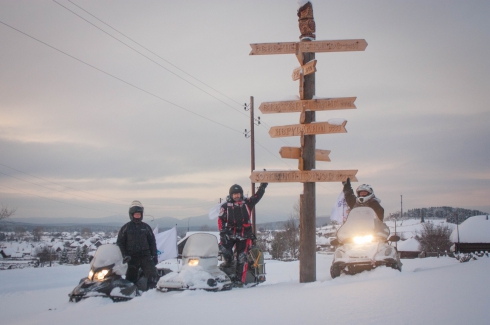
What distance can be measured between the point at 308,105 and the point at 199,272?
3685mm

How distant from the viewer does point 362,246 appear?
689 centimetres

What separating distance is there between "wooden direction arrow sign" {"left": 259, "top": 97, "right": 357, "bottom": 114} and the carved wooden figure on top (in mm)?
1346

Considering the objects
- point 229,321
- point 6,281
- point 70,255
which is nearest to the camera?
point 229,321

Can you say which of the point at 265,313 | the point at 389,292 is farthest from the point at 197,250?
the point at 389,292

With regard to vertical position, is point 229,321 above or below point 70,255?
above

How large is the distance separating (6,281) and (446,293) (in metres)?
16.5

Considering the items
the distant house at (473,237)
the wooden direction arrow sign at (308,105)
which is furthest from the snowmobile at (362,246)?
the distant house at (473,237)

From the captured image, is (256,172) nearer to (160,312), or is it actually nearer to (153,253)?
(153,253)

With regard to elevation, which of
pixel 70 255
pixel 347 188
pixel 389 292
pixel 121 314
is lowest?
pixel 70 255

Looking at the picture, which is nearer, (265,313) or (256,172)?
(265,313)

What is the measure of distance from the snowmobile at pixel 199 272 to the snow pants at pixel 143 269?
1119 millimetres

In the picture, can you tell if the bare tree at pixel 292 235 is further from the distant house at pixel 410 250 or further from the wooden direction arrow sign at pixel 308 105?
the wooden direction arrow sign at pixel 308 105

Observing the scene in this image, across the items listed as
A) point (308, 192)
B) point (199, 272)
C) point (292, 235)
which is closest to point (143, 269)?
point (199, 272)

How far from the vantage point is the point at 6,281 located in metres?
15.5
